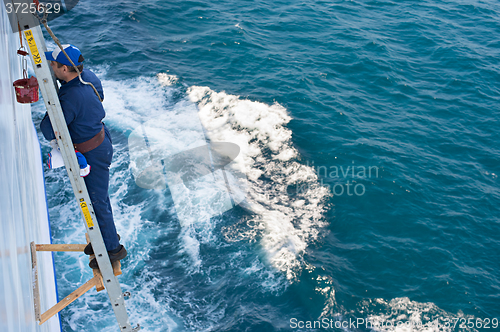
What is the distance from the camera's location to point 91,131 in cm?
414

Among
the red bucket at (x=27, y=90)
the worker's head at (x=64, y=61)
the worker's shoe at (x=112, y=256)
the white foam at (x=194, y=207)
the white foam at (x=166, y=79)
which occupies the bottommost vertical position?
the white foam at (x=194, y=207)

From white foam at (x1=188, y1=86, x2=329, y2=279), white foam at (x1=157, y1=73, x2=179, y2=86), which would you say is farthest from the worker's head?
white foam at (x1=157, y1=73, x2=179, y2=86)

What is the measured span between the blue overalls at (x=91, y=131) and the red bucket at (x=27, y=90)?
1.01 feet

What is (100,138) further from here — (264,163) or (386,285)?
(264,163)

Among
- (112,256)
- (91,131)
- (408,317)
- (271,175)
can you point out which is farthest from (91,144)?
(271,175)

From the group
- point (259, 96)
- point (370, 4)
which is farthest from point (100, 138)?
point (370, 4)

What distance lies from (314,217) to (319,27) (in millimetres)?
14139

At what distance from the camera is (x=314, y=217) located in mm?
11680

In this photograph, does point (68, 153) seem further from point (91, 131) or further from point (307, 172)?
point (307, 172)

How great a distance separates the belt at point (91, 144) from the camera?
4.14 meters

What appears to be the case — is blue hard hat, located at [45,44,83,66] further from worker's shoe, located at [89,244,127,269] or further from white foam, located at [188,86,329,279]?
white foam, located at [188,86,329,279]

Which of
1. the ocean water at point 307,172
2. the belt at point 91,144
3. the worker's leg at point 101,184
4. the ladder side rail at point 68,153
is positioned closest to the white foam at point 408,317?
the ocean water at point 307,172

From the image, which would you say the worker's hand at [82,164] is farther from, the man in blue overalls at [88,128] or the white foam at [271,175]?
the white foam at [271,175]

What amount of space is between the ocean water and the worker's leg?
5.26 meters
